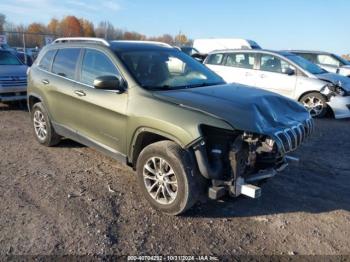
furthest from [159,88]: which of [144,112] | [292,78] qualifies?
[292,78]

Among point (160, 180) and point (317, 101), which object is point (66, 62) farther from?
point (317, 101)

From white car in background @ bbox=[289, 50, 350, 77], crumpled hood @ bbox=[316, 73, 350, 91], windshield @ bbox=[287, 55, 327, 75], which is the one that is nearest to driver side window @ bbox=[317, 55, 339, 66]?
white car in background @ bbox=[289, 50, 350, 77]

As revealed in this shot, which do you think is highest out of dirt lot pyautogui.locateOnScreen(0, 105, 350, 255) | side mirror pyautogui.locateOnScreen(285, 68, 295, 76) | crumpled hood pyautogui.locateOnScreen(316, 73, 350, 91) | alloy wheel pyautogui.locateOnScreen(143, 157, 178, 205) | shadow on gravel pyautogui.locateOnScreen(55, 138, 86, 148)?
side mirror pyautogui.locateOnScreen(285, 68, 295, 76)

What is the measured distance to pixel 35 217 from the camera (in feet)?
12.9

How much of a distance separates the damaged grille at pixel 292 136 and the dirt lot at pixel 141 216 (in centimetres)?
86

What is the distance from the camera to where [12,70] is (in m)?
9.99

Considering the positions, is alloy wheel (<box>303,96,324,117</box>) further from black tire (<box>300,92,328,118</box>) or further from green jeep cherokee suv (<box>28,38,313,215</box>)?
green jeep cherokee suv (<box>28,38,313,215</box>)

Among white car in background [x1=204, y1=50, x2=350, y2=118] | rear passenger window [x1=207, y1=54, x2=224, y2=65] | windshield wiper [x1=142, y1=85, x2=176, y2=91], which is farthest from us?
rear passenger window [x1=207, y1=54, x2=224, y2=65]

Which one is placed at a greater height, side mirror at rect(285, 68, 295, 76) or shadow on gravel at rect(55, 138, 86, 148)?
side mirror at rect(285, 68, 295, 76)

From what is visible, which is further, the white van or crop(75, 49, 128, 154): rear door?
the white van

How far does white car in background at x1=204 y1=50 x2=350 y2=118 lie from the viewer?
9570mm

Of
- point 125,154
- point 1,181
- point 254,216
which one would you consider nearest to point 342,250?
point 254,216

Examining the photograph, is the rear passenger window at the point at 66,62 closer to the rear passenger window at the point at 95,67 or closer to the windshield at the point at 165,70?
the rear passenger window at the point at 95,67

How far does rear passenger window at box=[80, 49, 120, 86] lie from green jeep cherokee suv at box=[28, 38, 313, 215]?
1cm
